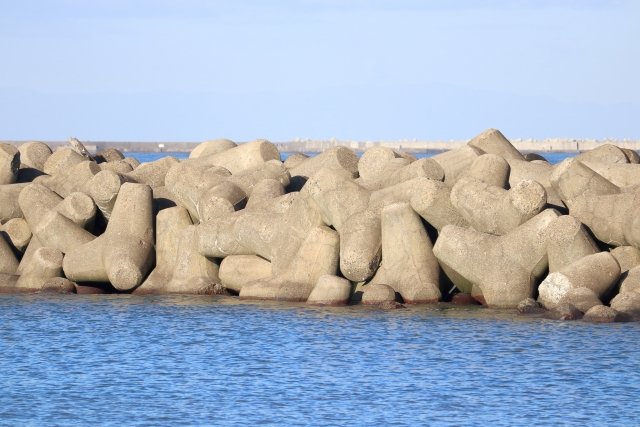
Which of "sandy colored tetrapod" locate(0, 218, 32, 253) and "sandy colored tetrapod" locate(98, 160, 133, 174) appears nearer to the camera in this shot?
"sandy colored tetrapod" locate(0, 218, 32, 253)

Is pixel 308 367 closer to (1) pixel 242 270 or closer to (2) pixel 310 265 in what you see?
(2) pixel 310 265

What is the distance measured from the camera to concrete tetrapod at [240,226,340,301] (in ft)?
80.3

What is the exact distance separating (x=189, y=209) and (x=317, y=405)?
11396mm

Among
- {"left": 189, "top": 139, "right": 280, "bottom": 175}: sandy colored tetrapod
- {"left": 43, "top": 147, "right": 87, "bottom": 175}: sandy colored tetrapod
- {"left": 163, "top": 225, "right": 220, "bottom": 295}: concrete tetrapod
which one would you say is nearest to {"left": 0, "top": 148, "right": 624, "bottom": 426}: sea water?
{"left": 163, "top": 225, "right": 220, "bottom": 295}: concrete tetrapod

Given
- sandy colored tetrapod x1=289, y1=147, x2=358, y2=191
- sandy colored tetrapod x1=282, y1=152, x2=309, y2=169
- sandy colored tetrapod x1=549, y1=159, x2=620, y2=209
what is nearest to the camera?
sandy colored tetrapod x1=549, y1=159, x2=620, y2=209

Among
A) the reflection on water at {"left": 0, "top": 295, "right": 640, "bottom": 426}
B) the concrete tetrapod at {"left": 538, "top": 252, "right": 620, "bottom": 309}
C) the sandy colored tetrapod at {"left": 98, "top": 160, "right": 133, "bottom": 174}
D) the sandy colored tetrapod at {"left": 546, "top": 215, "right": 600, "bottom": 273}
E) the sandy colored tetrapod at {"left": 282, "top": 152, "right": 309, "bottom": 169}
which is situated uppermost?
the sandy colored tetrapod at {"left": 282, "top": 152, "right": 309, "bottom": 169}

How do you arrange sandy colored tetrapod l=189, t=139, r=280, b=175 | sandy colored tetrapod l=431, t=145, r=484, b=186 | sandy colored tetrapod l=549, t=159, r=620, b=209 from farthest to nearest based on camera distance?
sandy colored tetrapod l=189, t=139, r=280, b=175, sandy colored tetrapod l=431, t=145, r=484, b=186, sandy colored tetrapod l=549, t=159, r=620, b=209

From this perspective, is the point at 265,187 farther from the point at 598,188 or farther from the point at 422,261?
the point at 598,188

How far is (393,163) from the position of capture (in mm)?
27109

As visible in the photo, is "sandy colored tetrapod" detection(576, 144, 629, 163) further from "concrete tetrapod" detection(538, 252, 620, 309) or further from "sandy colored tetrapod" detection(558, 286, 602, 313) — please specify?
"sandy colored tetrapod" detection(558, 286, 602, 313)

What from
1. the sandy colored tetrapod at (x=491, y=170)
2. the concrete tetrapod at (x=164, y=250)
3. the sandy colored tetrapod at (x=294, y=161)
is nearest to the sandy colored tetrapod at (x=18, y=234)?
the concrete tetrapod at (x=164, y=250)

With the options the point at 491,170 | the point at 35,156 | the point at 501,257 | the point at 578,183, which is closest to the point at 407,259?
the point at 501,257

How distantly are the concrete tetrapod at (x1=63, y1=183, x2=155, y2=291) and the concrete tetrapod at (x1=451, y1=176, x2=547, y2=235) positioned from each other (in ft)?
21.2

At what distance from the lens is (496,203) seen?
77.6 feet
